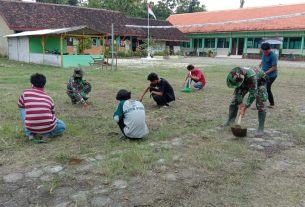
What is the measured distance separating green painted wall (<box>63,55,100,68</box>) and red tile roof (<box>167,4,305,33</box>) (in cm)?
2042

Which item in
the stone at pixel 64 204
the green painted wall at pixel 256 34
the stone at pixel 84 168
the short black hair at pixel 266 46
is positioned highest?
the green painted wall at pixel 256 34

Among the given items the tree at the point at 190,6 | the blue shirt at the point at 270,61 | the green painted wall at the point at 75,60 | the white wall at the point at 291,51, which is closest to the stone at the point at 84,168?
the blue shirt at the point at 270,61

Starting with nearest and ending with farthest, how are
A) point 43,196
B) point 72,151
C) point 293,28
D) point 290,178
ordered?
point 43,196, point 290,178, point 72,151, point 293,28

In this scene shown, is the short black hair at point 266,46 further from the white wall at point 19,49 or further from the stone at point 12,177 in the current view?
the white wall at point 19,49

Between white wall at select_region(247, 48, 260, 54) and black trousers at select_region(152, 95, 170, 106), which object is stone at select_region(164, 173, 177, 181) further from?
white wall at select_region(247, 48, 260, 54)

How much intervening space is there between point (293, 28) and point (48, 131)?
103 feet

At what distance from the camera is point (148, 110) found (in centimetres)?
728

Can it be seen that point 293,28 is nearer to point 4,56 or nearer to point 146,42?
point 146,42

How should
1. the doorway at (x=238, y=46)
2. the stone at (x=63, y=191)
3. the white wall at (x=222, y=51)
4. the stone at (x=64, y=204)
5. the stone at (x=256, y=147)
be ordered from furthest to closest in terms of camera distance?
the white wall at (x=222, y=51)
the doorway at (x=238, y=46)
the stone at (x=256, y=147)
the stone at (x=63, y=191)
the stone at (x=64, y=204)

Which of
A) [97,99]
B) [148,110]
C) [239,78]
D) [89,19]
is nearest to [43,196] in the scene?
[239,78]

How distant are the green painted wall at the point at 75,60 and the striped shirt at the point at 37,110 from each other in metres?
15.4

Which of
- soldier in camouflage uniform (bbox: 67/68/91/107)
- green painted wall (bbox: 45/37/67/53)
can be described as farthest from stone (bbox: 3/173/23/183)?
green painted wall (bbox: 45/37/67/53)

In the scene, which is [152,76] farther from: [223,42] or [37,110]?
[223,42]

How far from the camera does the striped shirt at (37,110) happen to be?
4.55 meters
